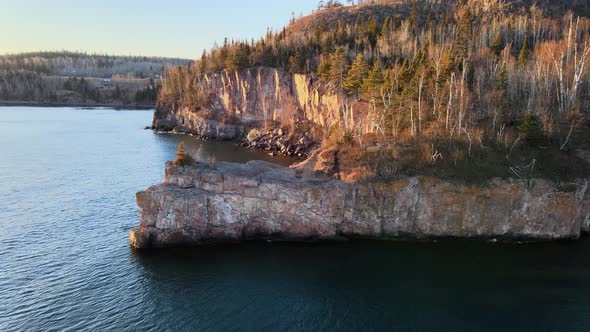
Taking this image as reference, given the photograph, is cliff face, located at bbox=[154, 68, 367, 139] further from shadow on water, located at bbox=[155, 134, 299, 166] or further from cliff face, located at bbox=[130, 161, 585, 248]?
cliff face, located at bbox=[130, 161, 585, 248]

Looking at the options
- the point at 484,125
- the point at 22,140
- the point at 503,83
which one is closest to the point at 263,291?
the point at 484,125

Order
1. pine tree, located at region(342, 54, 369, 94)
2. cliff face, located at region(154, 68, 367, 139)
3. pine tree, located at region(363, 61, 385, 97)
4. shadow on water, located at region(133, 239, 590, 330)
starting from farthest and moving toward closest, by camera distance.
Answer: cliff face, located at region(154, 68, 367, 139), pine tree, located at region(342, 54, 369, 94), pine tree, located at region(363, 61, 385, 97), shadow on water, located at region(133, 239, 590, 330)

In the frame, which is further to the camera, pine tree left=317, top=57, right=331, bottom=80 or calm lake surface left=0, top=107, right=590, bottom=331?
pine tree left=317, top=57, right=331, bottom=80

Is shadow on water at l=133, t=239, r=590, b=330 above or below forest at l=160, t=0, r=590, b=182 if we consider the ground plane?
below

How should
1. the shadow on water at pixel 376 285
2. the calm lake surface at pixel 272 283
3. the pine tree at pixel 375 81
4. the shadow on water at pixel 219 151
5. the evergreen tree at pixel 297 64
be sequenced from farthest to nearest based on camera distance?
the evergreen tree at pixel 297 64 < the shadow on water at pixel 219 151 < the pine tree at pixel 375 81 < the shadow on water at pixel 376 285 < the calm lake surface at pixel 272 283

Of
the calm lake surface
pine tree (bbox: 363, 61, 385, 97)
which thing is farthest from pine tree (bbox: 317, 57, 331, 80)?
the calm lake surface

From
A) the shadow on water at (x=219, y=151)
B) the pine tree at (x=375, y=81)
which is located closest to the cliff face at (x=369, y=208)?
the pine tree at (x=375, y=81)

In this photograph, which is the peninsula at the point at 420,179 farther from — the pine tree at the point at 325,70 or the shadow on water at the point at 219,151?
the shadow on water at the point at 219,151

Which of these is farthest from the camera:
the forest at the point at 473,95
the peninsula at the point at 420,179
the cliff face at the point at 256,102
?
the cliff face at the point at 256,102
